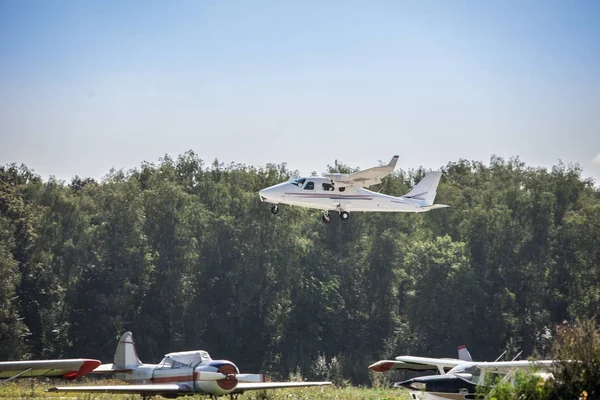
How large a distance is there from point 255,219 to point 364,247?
9.19 meters

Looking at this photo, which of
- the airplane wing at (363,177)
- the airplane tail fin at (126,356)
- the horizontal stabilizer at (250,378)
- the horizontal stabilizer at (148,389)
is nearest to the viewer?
the horizontal stabilizer at (148,389)

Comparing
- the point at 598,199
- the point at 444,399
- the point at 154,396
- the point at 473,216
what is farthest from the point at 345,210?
the point at 598,199

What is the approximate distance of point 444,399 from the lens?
24344mm

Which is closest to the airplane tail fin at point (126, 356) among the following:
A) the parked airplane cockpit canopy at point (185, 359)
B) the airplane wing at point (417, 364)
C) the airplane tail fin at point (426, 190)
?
the parked airplane cockpit canopy at point (185, 359)

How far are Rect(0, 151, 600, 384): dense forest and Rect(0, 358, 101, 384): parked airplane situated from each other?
108 ft

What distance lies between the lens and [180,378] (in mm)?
30547

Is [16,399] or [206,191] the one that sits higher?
[206,191]

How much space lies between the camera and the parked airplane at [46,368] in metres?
28.6

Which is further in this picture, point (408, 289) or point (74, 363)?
point (408, 289)

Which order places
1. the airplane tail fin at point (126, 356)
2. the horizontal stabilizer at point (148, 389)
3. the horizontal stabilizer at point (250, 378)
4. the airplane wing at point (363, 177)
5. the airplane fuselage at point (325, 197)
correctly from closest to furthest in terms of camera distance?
1. the horizontal stabilizer at point (148, 389)
2. the horizontal stabilizer at point (250, 378)
3. the airplane tail fin at point (126, 356)
4. the airplane fuselage at point (325, 197)
5. the airplane wing at point (363, 177)

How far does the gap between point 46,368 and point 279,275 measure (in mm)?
39813

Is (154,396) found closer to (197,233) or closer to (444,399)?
(444,399)

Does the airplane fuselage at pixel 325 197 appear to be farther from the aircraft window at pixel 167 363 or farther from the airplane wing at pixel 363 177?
the aircraft window at pixel 167 363

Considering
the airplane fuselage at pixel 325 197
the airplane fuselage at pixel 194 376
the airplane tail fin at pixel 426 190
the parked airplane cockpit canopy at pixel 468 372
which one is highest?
the airplane tail fin at pixel 426 190
